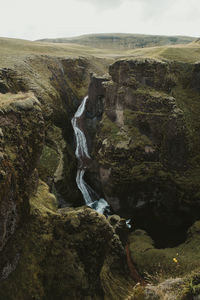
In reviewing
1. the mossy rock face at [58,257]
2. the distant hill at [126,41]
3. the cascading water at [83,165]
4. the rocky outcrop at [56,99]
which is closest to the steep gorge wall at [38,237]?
the mossy rock face at [58,257]

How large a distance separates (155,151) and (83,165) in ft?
39.2

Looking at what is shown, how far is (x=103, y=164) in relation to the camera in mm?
28484

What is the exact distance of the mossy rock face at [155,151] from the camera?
87.3ft

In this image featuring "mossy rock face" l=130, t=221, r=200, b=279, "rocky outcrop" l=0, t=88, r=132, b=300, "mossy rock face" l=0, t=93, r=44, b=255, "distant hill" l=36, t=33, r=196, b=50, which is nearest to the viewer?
"mossy rock face" l=0, t=93, r=44, b=255

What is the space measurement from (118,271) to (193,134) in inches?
791

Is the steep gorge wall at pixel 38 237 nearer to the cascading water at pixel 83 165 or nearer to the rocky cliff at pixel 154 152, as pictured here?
the rocky cliff at pixel 154 152

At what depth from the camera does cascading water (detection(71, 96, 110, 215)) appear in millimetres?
29275

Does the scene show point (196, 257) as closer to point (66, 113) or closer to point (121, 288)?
point (121, 288)

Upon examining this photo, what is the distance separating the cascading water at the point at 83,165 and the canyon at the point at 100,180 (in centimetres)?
17

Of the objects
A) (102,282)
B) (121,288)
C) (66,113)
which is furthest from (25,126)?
(66,113)

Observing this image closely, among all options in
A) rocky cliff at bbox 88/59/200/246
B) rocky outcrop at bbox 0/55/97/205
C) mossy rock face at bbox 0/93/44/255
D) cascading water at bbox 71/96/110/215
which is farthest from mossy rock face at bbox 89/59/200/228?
mossy rock face at bbox 0/93/44/255

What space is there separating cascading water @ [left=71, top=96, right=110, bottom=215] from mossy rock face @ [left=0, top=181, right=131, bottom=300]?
649 inches

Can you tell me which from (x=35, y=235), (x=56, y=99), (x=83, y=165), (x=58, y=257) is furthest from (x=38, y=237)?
(x=56, y=99)

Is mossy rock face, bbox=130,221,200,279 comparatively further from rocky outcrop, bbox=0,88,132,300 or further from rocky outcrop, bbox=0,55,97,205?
rocky outcrop, bbox=0,55,97,205
